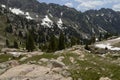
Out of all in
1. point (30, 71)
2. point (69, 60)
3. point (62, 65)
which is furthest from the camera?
point (69, 60)

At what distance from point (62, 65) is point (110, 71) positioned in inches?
328

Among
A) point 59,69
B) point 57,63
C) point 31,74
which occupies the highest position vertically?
point 57,63

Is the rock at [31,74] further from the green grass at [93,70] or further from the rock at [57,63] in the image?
the green grass at [93,70]

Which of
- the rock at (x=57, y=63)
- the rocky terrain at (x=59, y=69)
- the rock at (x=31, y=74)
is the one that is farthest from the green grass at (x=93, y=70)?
the rock at (x=31, y=74)

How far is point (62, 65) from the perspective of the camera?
4438 cm

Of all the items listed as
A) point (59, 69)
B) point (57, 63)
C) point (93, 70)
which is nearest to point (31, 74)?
point (59, 69)

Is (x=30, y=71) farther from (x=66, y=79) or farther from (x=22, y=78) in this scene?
(x=66, y=79)

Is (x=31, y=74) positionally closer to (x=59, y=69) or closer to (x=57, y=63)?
(x=59, y=69)

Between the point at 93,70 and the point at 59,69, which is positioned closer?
the point at 59,69

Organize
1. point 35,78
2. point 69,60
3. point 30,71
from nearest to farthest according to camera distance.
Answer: point 35,78 < point 30,71 < point 69,60

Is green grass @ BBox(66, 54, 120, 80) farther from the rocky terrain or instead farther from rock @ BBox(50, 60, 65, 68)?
rock @ BBox(50, 60, 65, 68)

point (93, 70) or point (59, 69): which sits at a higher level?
point (59, 69)

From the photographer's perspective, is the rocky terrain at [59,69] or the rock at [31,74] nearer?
the rock at [31,74]

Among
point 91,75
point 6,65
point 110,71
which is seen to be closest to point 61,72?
point 91,75
